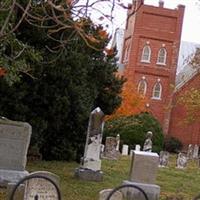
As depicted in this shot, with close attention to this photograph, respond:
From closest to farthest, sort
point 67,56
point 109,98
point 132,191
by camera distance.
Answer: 1. point 132,191
2. point 67,56
3. point 109,98

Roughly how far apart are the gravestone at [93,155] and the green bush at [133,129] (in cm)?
2207

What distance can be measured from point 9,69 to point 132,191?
3.88 metres

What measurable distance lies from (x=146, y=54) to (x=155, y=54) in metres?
0.81

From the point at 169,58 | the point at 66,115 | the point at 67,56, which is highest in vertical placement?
the point at 169,58

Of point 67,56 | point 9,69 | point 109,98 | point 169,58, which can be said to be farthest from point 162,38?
point 9,69

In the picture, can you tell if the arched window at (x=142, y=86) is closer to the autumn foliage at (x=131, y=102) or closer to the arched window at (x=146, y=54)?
the arched window at (x=146, y=54)

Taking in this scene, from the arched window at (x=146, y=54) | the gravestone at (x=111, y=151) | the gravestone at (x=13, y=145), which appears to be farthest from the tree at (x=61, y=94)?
the arched window at (x=146, y=54)

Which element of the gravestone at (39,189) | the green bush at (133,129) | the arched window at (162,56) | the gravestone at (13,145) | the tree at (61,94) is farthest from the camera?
the arched window at (162,56)

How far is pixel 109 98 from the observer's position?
23328 mm

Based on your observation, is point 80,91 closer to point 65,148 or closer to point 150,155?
point 65,148

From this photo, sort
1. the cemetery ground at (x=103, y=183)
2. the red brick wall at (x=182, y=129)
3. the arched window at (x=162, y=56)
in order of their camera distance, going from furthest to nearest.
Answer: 1. the arched window at (x=162, y=56)
2. the red brick wall at (x=182, y=129)
3. the cemetery ground at (x=103, y=183)

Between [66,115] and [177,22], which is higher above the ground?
[177,22]

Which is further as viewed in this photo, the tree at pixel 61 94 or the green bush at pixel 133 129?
the green bush at pixel 133 129

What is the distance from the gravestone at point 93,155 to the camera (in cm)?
1666
